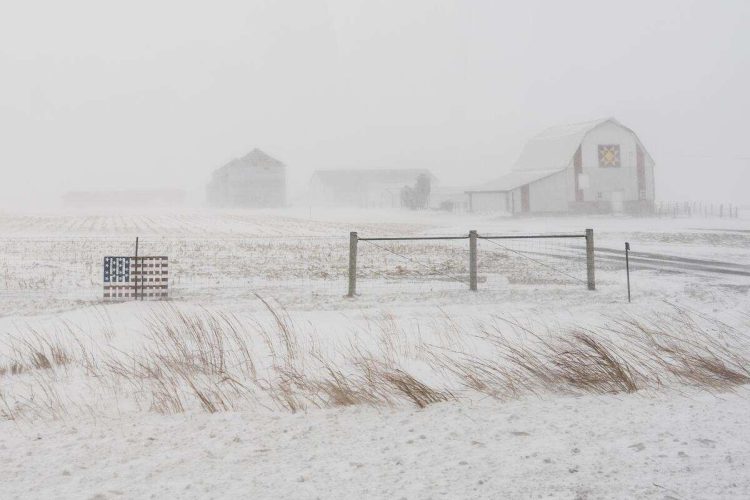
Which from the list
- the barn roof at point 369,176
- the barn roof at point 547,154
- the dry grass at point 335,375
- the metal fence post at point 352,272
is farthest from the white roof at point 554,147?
the dry grass at point 335,375

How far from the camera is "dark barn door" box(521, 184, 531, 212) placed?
56.8m

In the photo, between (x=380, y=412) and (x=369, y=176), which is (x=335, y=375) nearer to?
(x=380, y=412)

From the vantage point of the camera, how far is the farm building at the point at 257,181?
86.1 metres

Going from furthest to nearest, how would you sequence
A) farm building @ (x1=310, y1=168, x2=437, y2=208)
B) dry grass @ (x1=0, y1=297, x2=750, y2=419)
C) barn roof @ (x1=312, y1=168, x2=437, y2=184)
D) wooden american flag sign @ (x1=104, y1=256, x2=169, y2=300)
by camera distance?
barn roof @ (x1=312, y1=168, x2=437, y2=184), farm building @ (x1=310, y1=168, x2=437, y2=208), wooden american flag sign @ (x1=104, y1=256, x2=169, y2=300), dry grass @ (x1=0, y1=297, x2=750, y2=419)

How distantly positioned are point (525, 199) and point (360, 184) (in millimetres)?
47739

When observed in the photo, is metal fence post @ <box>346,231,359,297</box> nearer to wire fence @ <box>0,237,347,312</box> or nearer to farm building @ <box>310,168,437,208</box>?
wire fence @ <box>0,237,347,312</box>

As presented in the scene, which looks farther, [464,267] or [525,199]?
[525,199]

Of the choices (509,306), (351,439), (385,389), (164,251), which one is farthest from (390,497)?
(164,251)

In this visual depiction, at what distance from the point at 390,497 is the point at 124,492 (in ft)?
5.23

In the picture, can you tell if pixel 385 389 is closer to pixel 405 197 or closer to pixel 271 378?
pixel 271 378

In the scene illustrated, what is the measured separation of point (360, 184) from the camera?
333 ft

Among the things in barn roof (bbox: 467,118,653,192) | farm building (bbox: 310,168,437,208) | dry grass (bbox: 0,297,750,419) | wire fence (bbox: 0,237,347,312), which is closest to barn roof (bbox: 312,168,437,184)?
farm building (bbox: 310,168,437,208)

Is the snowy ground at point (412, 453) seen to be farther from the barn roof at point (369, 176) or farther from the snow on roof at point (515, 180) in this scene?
the barn roof at point (369, 176)

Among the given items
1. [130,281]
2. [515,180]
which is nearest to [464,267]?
[130,281]
